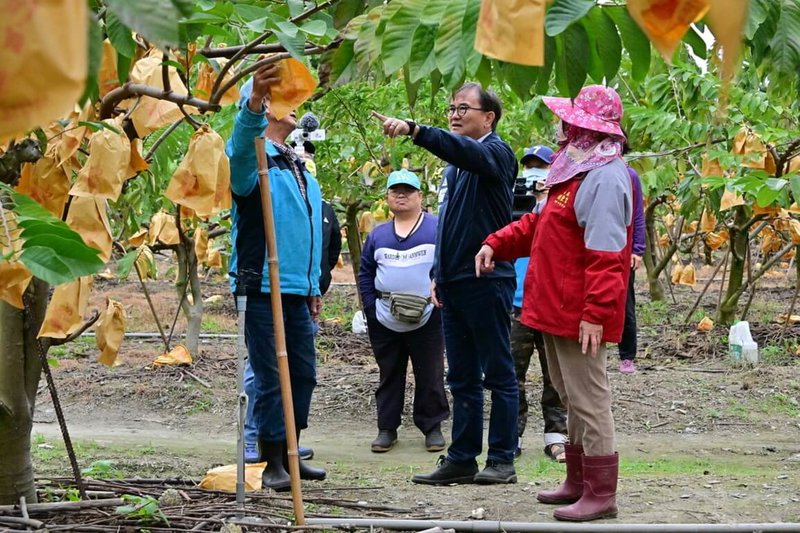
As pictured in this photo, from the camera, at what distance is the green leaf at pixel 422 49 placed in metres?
2.13

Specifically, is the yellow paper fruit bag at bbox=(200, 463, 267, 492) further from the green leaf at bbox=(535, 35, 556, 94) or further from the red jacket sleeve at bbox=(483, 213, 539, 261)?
the green leaf at bbox=(535, 35, 556, 94)

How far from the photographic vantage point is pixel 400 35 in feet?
7.13

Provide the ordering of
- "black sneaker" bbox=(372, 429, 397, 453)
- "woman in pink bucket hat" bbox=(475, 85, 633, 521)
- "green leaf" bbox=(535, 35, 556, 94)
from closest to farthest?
"green leaf" bbox=(535, 35, 556, 94), "woman in pink bucket hat" bbox=(475, 85, 633, 521), "black sneaker" bbox=(372, 429, 397, 453)

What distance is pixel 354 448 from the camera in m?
6.52

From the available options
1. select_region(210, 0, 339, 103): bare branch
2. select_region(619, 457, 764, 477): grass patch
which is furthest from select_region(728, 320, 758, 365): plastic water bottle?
select_region(210, 0, 339, 103): bare branch

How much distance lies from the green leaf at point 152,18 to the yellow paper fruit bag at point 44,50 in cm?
24

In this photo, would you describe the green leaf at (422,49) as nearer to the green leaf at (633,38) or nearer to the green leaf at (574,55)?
the green leaf at (574,55)

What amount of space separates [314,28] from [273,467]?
254cm

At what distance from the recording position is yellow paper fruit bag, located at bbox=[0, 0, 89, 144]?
798 mm

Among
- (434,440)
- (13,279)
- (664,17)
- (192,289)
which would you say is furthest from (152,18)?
(192,289)

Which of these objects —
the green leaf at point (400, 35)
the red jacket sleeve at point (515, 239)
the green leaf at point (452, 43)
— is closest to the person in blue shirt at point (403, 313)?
the red jacket sleeve at point (515, 239)

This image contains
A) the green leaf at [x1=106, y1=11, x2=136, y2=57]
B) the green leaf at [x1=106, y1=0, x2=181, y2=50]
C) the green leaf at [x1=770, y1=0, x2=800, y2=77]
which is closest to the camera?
the green leaf at [x1=106, y1=0, x2=181, y2=50]

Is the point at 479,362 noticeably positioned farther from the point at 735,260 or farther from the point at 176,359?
the point at 735,260

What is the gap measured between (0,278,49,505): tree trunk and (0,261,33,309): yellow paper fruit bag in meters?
0.56
